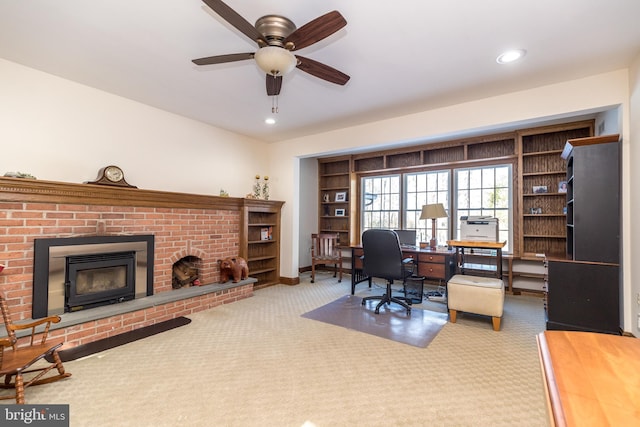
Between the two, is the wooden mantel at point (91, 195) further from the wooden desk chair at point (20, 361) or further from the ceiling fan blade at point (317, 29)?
the ceiling fan blade at point (317, 29)

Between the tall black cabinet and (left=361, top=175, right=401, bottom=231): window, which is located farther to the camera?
(left=361, top=175, right=401, bottom=231): window

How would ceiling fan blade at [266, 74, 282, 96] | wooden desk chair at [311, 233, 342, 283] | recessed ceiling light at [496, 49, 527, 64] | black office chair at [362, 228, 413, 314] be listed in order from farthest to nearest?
1. wooden desk chair at [311, 233, 342, 283]
2. black office chair at [362, 228, 413, 314]
3. recessed ceiling light at [496, 49, 527, 64]
4. ceiling fan blade at [266, 74, 282, 96]

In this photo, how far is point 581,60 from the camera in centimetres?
265

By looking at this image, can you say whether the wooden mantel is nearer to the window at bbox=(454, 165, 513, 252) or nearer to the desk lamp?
the desk lamp

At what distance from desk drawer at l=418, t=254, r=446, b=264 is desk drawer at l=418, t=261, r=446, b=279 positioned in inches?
2.1

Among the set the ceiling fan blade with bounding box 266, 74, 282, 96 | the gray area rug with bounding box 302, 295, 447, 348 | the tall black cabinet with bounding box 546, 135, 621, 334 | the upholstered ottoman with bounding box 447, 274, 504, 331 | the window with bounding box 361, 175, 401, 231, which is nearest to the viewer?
the ceiling fan blade with bounding box 266, 74, 282, 96

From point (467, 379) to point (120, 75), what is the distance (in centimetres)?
409

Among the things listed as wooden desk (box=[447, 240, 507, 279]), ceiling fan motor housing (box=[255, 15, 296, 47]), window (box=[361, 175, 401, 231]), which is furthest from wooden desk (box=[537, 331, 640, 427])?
window (box=[361, 175, 401, 231])

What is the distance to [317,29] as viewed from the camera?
182 centimetres

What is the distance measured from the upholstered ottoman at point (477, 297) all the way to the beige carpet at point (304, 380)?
202 mm

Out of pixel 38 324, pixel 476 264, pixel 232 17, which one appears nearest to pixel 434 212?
pixel 476 264

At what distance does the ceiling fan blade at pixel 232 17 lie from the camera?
1593 millimetres

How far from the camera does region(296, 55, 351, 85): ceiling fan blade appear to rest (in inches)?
85.9

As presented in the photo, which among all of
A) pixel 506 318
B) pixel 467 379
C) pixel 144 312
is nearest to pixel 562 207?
pixel 506 318
